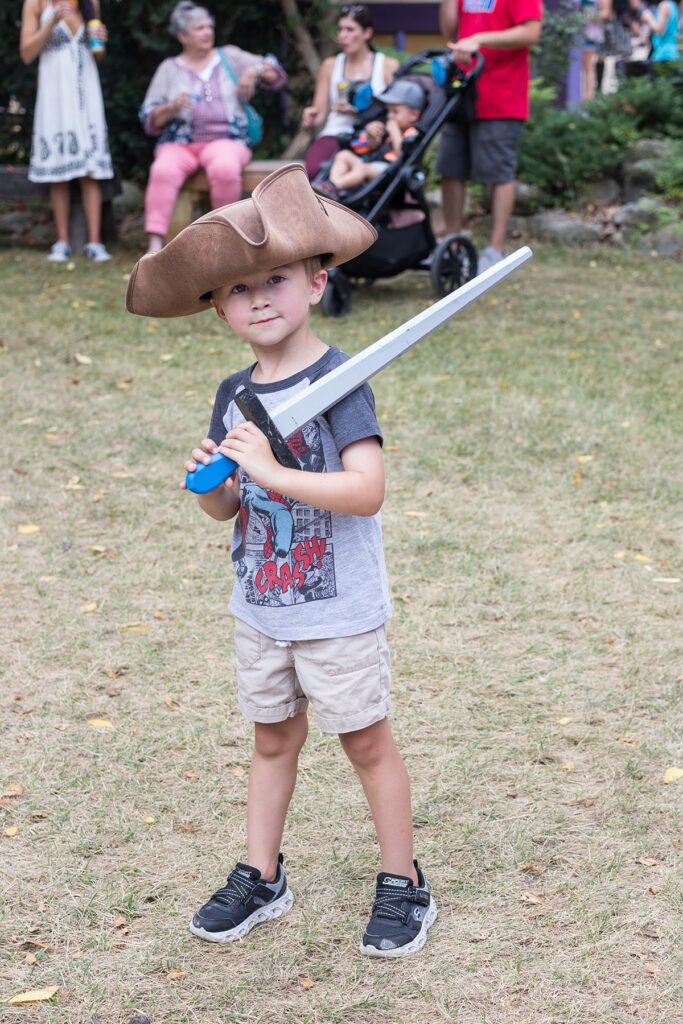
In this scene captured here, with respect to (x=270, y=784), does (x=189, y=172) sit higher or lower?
higher

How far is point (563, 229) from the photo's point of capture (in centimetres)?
1030

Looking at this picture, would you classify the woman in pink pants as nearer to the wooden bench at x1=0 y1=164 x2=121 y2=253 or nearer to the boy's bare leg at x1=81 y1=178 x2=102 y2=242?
the boy's bare leg at x1=81 y1=178 x2=102 y2=242

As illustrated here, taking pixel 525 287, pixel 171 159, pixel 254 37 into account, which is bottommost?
pixel 525 287

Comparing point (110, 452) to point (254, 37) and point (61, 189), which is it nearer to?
point (61, 189)

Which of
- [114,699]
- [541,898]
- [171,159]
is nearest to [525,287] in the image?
[171,159]

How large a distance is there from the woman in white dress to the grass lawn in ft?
11.5

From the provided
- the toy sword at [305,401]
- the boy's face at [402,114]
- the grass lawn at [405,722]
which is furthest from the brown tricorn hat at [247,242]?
the boy's face at [402,114]

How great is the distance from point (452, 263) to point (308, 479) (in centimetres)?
584

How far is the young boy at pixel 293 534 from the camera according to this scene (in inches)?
79.9

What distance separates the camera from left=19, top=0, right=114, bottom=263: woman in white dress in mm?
8688

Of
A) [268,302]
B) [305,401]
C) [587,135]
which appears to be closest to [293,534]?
[305,401]

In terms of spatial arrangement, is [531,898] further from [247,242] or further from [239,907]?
[247,242]

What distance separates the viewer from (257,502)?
219cm

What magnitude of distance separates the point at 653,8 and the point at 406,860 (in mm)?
12824
